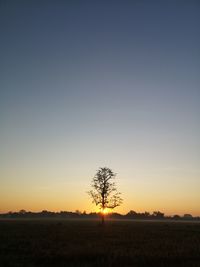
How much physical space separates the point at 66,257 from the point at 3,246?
811cm

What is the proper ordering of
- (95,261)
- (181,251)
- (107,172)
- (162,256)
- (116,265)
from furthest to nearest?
1. (107,172)
2. (181,251)
3. (162,256)
4. (95,261)
5. (116,265)

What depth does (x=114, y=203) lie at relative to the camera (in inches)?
3452

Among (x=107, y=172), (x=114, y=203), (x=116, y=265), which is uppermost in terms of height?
(x=107, y=172)

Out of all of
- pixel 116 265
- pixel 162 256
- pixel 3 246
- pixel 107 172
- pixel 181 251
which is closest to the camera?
pixel 116 265

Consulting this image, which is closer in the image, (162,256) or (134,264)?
(134,264)

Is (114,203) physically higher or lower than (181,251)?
higher

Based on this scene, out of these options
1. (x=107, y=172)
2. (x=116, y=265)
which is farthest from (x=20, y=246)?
(x=107, y=172)

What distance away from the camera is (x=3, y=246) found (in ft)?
107

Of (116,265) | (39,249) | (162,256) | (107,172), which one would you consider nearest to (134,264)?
(116,265)

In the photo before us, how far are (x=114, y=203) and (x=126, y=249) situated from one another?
57093 mm

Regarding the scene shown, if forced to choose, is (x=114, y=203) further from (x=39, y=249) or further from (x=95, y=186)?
(x=39, y=249)

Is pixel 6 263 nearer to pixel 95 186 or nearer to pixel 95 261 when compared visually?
pixel 95 261

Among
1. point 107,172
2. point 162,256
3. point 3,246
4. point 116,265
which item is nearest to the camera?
point 116,265

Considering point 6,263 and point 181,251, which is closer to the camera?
point 6,263
